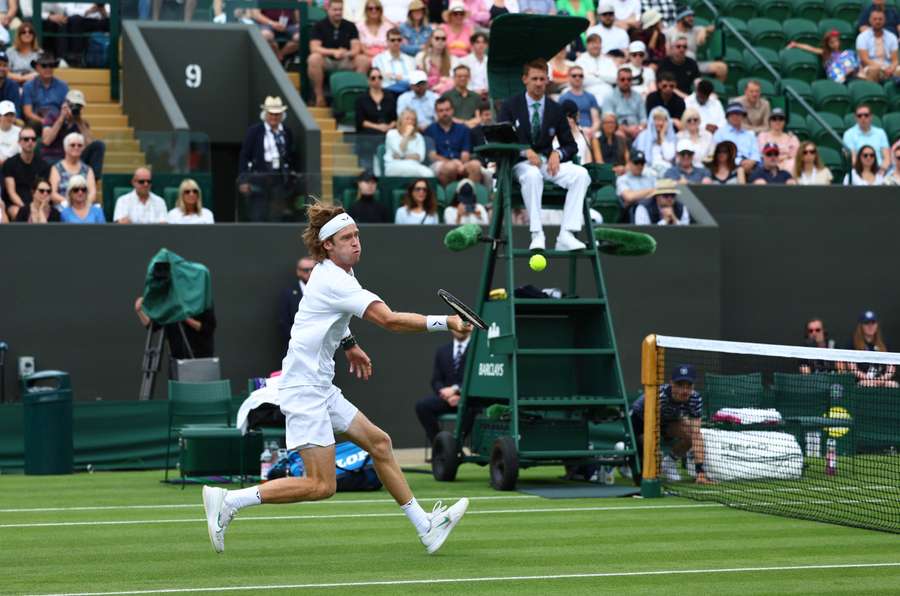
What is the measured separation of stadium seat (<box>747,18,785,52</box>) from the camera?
25625mm

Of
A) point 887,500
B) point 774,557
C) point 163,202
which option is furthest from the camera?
point 163,202

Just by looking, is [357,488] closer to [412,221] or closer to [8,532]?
[8,532]

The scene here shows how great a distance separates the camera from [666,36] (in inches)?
942

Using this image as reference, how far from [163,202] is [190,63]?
3.94 meters

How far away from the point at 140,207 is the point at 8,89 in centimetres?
253

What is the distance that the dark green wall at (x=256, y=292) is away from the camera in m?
17.4

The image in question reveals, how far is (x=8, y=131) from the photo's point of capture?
1814 cm

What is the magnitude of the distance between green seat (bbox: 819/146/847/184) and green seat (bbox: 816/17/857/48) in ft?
12.9

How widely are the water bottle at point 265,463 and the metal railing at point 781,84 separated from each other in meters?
10.1

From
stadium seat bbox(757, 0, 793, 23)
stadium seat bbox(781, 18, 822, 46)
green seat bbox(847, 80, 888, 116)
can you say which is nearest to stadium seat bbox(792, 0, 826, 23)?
stadium seat bbox(757, 0, 793, 23)

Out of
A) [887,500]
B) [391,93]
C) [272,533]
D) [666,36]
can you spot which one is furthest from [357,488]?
[666,36]

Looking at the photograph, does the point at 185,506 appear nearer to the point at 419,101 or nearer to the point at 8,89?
the point at 8,89

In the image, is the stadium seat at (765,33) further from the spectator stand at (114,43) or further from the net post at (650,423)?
the net post at (650,423)

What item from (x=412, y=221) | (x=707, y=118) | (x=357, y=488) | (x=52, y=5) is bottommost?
(x=357, y=488)
